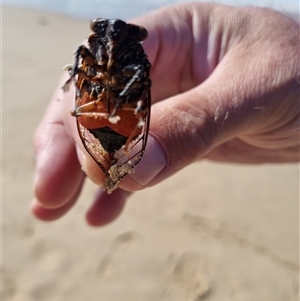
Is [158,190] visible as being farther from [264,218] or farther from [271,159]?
[271,159]

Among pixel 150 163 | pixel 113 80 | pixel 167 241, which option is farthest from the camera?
pixel 167 241

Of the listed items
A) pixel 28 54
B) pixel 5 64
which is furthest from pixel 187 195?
pixel 28 54

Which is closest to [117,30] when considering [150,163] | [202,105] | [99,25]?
[99,25]

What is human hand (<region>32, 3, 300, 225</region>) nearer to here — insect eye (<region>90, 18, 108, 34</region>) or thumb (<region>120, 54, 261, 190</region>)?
thumb (<region>120, 54, 261, 190</region>)

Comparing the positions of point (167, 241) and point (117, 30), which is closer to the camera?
point (117, 30)

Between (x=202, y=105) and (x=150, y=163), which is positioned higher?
(x=202, y=105)

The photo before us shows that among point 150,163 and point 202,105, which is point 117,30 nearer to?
point 150,163

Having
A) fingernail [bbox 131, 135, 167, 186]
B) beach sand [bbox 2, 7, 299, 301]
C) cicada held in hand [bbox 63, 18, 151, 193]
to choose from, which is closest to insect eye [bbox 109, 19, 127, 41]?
cicada held in hand [bbox 63, 18, 151, 193]
